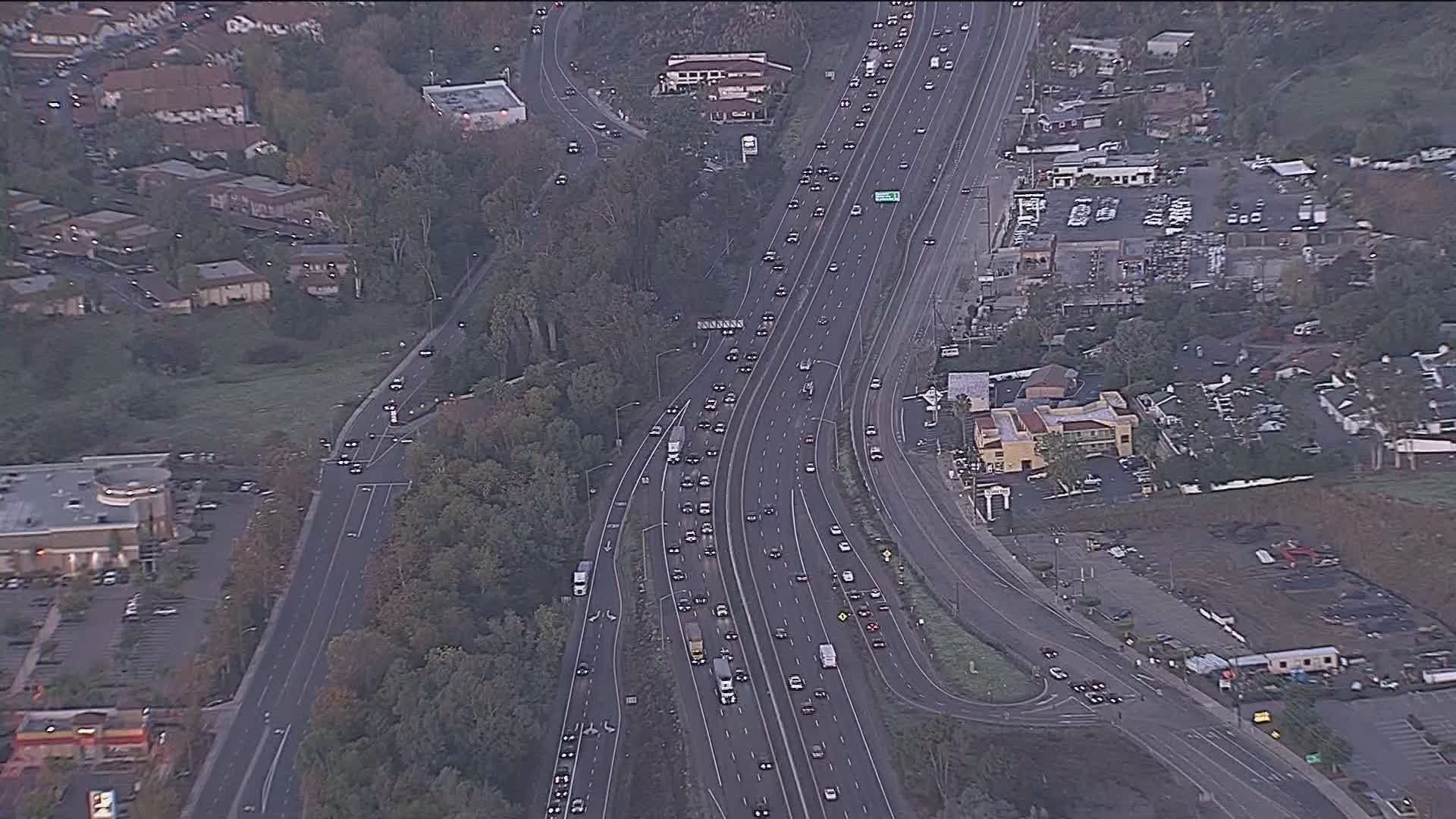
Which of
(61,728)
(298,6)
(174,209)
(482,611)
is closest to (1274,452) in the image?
(482,611)

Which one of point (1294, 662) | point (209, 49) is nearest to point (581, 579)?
point (1294, 662)

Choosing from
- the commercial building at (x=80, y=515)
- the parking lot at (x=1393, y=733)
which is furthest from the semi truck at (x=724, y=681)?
the commercial building at (x=80, y=515)

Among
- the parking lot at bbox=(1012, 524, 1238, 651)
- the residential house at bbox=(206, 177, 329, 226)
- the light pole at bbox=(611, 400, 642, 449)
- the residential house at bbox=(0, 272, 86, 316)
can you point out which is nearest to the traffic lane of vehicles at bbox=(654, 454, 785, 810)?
the light pole at bbox=(611, 400, 642, 449)

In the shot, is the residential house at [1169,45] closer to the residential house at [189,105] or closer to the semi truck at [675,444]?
the semi truck at [675,444]

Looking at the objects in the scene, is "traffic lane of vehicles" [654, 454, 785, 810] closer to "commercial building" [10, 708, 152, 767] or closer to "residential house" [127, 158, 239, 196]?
"commercial building" [10, 708, 152, 767]

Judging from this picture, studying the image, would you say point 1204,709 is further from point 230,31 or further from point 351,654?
point 230,31

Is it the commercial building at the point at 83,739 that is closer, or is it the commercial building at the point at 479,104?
the commercial building at the point at 83,739
